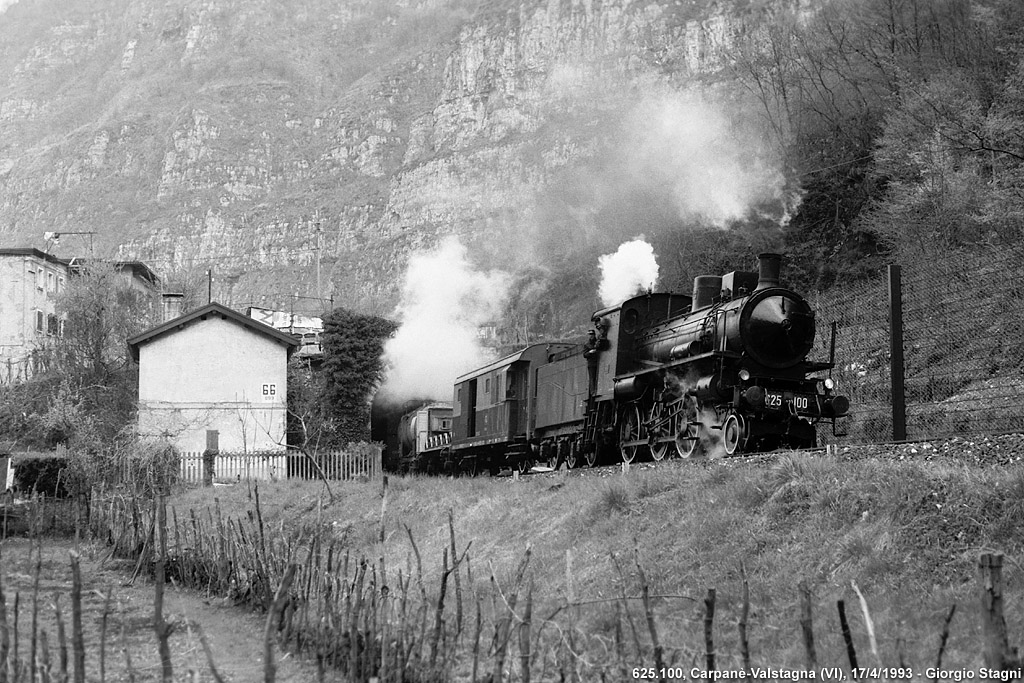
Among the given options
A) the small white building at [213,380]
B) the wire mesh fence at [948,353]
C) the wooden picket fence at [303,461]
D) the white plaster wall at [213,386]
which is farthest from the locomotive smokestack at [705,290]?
the small white building at [213,380]

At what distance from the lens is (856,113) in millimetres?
44875

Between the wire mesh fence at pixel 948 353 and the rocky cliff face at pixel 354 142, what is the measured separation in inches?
2166

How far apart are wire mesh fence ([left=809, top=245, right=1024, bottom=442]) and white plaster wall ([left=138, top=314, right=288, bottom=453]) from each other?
20.3 m

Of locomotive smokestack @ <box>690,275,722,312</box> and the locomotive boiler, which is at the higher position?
locomotive smokestack @ <box>690,275,722,312</box>

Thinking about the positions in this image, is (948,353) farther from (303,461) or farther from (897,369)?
(303,461)

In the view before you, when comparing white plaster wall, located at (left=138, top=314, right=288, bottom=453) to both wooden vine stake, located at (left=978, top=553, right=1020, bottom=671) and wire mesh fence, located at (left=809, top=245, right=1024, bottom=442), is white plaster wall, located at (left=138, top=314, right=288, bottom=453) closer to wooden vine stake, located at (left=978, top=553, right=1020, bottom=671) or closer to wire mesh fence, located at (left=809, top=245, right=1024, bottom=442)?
wire mesh fence, located at (left=809, top=245, right=1024, bottom=442)

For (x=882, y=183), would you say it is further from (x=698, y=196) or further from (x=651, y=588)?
(x=651, y=588)

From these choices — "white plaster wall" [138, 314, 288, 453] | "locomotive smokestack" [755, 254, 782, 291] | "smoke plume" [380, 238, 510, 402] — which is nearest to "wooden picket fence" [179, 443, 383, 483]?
"white plaster wall" [138, 314, 288, 453]

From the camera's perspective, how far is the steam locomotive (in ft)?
59.7

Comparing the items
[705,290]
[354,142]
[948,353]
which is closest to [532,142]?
[354,142]

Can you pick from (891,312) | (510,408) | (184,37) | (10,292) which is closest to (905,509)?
(891,312)

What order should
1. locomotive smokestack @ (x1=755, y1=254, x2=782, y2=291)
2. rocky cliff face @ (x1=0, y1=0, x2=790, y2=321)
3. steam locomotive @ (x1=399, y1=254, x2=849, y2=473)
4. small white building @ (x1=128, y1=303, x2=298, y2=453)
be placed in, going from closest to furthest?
1. steam locomotive @ (x1=399, y1=254, x2=849, y2=473)
2. locomotive smokestack @ (x1=755, y1=254, x2=782, y2=291)
3. small white building @ (x1=128, y1=303, x2=298, y2=453)
4. rocky cliff face @ (x1=0, y1=0, x2=790, y2=321)

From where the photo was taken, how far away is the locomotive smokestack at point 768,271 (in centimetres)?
1925

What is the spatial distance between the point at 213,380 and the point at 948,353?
24.8m
